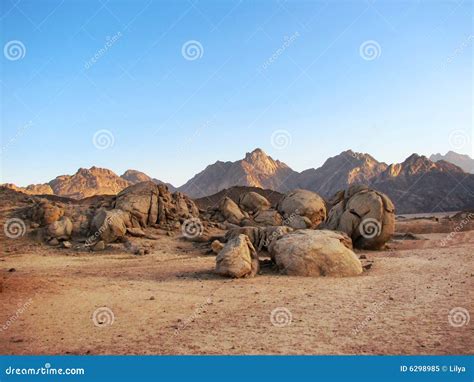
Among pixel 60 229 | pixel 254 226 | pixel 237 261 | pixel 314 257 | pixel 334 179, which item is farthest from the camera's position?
pixel 334 179

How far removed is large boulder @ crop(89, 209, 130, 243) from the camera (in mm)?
21656

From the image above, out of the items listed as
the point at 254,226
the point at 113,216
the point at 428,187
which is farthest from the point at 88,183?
the point at 254,226

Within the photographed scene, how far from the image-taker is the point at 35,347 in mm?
6504

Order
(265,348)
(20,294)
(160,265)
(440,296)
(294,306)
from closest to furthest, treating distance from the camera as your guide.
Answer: (265,348) < (294,306) < (440,296) < (20,294) < (160,265)

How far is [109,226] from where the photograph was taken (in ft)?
71.6

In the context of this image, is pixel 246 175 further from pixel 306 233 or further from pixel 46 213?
pixel 306 233

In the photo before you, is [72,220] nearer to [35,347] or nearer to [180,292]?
[180,292]

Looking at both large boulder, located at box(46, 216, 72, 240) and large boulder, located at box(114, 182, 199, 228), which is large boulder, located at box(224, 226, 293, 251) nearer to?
large boulder, located at box(114, 182, 199, 228)

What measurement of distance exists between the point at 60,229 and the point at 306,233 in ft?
46.2

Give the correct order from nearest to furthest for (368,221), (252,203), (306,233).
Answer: (306,233) < (368,221) < (252,203)

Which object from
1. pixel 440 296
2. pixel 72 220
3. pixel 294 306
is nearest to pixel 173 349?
pixel 294 306

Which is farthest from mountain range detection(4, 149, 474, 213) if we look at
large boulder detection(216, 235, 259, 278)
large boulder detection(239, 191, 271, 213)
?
large boulder detection(216, 235, 259, 278)

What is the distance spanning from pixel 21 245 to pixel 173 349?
708 inches

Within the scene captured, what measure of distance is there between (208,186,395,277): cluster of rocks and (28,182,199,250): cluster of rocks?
471 cm
